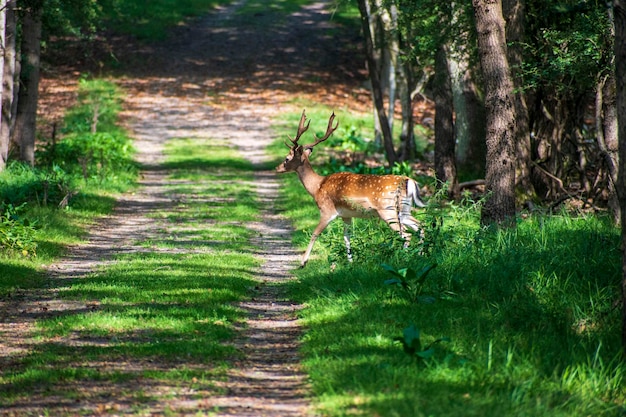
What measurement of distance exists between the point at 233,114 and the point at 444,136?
1575cm

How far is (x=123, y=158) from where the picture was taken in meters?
24.3

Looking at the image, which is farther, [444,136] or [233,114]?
[233,114]

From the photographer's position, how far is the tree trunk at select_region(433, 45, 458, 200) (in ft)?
61.9

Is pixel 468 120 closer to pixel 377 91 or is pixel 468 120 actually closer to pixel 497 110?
pixel 377 91

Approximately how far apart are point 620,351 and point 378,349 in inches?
74.4

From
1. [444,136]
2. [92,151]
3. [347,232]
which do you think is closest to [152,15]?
[92,151]

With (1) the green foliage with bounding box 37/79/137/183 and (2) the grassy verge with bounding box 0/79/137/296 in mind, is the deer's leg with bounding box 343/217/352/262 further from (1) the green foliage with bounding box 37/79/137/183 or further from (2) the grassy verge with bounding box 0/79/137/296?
(1) the green foliage with bounding box 37/79/137/183

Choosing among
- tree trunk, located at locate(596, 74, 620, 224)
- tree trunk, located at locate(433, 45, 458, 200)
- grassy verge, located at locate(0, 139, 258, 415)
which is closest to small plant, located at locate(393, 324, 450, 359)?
grassy verge, located at locate(0, 139, 258, 415)

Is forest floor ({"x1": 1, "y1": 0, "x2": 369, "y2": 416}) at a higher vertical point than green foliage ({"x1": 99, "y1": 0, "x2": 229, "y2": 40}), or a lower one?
lower

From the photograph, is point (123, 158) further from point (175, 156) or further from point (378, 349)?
point (378, 349)

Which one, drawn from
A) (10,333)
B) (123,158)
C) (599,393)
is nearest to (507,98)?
(599,393)

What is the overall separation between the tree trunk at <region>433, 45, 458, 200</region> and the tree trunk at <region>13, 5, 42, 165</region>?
323 inches

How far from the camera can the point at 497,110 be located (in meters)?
11.6

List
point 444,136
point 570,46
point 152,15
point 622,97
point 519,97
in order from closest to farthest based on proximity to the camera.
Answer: point 622,97
point 570,46
point 519,97
point 444,136
point 152,15
